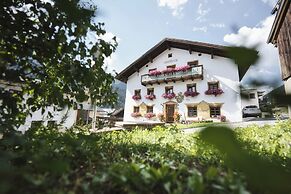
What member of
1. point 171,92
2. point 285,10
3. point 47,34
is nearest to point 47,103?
point 47,34

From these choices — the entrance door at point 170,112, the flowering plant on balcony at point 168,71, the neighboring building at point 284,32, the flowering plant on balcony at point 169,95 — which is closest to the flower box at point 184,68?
the flowering plant on balcony at point 168,71

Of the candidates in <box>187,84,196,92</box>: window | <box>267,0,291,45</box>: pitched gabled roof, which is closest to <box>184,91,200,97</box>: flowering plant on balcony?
<box>187,84,196,92</box>: window

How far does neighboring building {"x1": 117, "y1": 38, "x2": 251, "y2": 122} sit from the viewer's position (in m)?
19.1

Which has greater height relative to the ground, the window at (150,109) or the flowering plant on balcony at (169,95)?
the flowering plant on balcony at (169,95)

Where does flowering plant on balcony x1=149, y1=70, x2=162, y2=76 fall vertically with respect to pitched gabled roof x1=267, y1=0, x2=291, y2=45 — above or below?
above

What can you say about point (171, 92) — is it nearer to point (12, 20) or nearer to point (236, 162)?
point (12, 20)

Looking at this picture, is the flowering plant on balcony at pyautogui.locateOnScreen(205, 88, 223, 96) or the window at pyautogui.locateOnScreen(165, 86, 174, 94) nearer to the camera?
the flowering plant on balcony at pyautogui.locateOnScreen(205, 88, 223, 96)

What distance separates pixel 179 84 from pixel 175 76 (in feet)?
3.49

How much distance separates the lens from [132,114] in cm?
2327

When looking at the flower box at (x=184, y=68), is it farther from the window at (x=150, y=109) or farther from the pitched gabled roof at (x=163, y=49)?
the window at (x=150, y=109)

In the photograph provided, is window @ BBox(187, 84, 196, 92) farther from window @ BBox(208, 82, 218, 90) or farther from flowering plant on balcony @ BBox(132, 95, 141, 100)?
flowering plant on balcony @ BBox(132, 95, 141, 100)

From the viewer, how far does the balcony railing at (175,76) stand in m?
19.9

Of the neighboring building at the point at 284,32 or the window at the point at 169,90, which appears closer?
the neighboring building at the point at 284,32

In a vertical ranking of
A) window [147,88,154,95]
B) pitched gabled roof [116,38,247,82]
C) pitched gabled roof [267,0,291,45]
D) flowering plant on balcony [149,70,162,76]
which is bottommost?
window [147,88,154,95]
